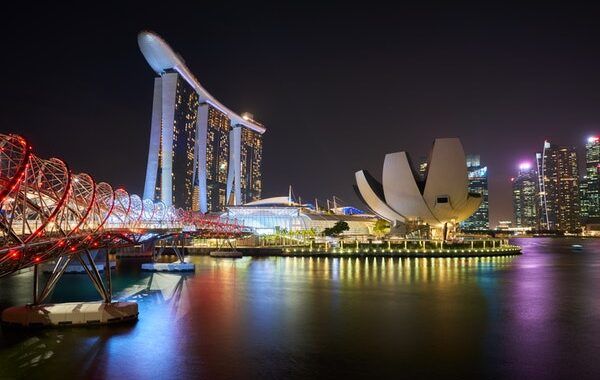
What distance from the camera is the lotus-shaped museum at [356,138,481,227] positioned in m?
52.5

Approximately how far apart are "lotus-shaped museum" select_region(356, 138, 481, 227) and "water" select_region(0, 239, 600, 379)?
27557 mm

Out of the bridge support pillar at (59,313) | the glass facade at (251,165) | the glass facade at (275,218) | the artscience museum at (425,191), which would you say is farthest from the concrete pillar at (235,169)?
the bridge support pillar at (59,313)

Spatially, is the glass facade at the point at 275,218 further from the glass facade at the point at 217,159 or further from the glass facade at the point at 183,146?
the glass facade at the point at 217,159

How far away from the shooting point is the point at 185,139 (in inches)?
3000

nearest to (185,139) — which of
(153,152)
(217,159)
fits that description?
(153,152)

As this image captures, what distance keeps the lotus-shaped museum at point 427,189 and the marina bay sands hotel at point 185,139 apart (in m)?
22.8

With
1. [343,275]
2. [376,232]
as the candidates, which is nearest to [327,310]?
[343,275]

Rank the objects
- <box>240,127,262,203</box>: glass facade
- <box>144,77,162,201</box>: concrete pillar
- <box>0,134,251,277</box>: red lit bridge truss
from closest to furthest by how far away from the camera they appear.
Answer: <box>0,134,251,277</box>: red lit bridge truss < <box>144,77,162,201</box>: concrete pillar < <box>240,127,262,203</box>: glass facade

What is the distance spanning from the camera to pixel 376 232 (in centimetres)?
7638

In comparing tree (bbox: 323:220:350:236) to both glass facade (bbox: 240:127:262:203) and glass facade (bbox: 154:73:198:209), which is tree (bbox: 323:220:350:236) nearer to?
glass facade (bbox: 154:73:198:209)

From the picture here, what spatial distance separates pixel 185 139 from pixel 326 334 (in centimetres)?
6501

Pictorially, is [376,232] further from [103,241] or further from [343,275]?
[103,241]

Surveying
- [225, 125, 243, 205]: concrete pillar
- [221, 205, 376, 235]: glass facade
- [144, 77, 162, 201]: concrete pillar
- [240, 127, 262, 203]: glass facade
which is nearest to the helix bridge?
[144, 77, 162, 201]: concrete pillar

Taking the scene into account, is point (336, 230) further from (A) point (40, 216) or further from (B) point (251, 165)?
(B) point (251, 165)
